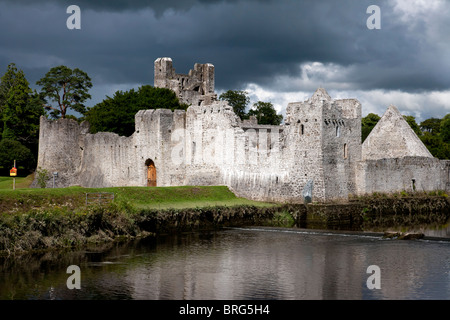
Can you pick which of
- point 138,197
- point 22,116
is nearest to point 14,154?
point 22,116

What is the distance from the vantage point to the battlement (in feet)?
318

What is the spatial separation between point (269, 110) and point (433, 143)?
33.0 m

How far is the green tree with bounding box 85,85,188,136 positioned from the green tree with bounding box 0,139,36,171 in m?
6.65

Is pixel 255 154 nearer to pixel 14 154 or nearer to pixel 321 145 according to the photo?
pixel 321 145

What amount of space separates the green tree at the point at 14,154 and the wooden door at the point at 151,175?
18.6 meters

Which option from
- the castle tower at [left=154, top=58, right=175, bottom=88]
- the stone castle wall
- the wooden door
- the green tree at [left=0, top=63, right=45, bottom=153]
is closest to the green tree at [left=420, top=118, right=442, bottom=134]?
the castle tower at [left=154, top=58, right=175, bottom=88]

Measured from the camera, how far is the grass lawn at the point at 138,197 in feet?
88.2

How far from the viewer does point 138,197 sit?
3244cm

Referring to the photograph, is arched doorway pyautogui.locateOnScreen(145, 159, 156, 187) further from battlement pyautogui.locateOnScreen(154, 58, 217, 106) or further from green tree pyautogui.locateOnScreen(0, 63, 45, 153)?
battlement pyautogui.locateOnScreen(154, 58, 217, 106)

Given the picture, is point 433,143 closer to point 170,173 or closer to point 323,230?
point 170,173

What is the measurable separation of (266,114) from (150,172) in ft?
170

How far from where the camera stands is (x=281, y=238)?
27.5m
